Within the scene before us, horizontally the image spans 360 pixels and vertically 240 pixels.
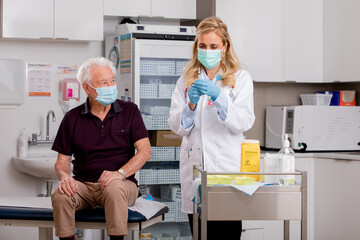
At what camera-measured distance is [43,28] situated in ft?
13.9

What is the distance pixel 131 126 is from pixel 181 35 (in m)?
1.61

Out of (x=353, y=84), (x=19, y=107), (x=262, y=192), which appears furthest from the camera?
(x=353, y=84)

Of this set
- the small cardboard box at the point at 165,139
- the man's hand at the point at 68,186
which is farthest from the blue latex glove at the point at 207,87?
the small cardboard box at the point at 165,139

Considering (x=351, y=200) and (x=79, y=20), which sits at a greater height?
(x=79, y=20)

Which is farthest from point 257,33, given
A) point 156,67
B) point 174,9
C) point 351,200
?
point 351,200

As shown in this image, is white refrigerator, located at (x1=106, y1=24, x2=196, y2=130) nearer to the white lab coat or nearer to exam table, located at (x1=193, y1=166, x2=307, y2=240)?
the white lab coat

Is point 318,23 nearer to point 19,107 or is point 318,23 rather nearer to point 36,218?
point 19,107

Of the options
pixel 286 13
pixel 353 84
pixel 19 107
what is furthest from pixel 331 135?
pixel 19 107

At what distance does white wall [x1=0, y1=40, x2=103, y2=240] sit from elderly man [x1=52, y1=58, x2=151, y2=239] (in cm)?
166

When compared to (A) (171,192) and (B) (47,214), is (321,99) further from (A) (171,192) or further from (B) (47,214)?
(B) (47,214)

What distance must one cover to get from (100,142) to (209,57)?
0.71 meters

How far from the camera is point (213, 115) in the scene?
103 inches

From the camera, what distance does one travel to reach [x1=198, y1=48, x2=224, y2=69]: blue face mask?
256 cm

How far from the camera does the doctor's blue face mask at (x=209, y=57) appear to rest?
2559 mm
